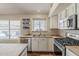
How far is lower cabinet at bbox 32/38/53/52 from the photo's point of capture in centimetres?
641

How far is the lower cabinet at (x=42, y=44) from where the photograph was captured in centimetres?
641

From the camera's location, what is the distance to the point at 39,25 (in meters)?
7.46

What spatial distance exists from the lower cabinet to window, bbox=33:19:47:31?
3.59 ft

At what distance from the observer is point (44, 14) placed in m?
7.21

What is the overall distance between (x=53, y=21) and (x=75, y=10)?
3.54m

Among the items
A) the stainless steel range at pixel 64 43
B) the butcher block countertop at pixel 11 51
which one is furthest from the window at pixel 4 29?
the butcher block countertop at pixel 11 51

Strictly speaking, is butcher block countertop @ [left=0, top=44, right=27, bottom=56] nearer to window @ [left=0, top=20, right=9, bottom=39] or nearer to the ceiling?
the ceiling

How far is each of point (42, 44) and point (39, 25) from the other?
142cm

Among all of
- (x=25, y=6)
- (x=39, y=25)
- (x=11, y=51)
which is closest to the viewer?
(x=11, y=51)

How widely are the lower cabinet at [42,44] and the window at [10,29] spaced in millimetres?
1509

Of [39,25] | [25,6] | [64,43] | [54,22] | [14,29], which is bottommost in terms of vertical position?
[64,43]

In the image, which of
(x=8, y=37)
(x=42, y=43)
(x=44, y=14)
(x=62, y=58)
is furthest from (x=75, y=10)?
(x=8, y=37)

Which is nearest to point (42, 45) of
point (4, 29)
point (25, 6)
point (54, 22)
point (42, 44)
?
point (42, 44)

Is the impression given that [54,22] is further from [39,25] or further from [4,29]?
[4,29]
